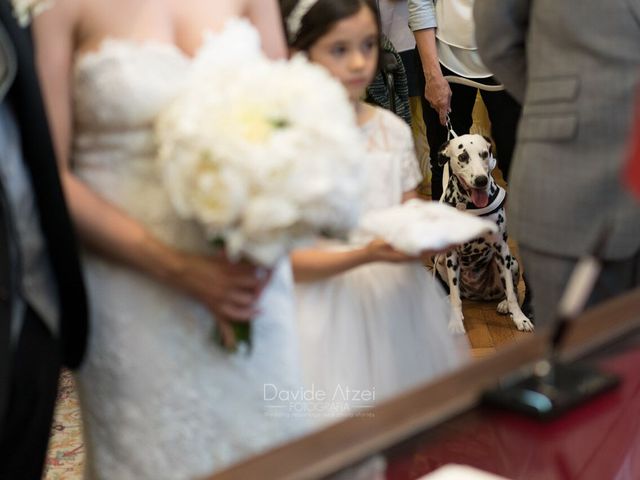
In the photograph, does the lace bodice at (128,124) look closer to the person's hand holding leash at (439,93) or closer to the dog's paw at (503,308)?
the person's hand holding leash at (439,93)

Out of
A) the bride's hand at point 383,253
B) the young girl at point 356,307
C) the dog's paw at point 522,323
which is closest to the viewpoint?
the bride's hand at point 383,253

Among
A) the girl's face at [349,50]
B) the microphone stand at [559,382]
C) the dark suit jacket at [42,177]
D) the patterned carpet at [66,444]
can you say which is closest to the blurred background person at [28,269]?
the dark suit jacket at [42,177]

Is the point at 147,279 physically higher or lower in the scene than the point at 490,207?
higher

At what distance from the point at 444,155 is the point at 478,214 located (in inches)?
10.7

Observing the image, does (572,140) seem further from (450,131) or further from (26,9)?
(450,131)

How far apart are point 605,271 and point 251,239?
3.02 feet

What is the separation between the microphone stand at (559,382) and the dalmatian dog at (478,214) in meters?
2.57

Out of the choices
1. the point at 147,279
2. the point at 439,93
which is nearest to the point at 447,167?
the point at 439,93

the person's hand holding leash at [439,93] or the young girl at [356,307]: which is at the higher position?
the young girl at [356,307]

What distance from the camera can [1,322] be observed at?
1366 millimetres

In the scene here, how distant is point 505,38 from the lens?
2.16 metres

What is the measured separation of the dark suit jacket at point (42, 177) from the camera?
4.48 ft

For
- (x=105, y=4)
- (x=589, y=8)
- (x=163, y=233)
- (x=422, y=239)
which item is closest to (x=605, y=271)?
(x=422, y=239)

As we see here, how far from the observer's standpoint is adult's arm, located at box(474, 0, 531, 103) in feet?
6.89
